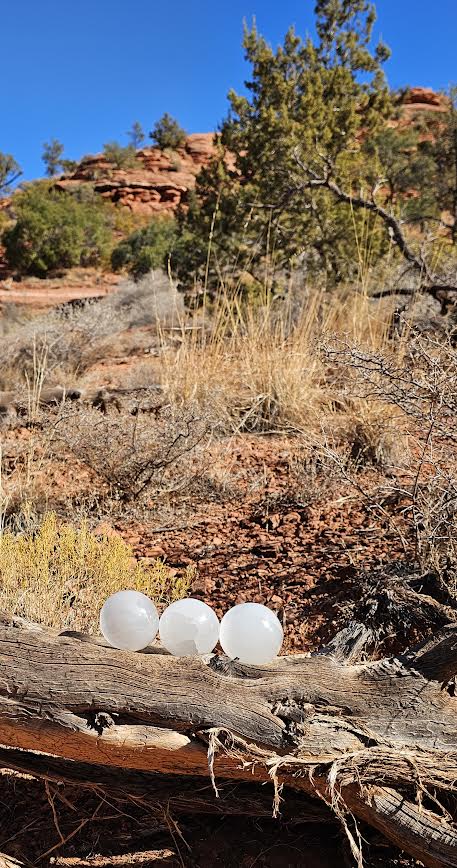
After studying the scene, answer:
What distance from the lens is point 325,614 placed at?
262cm

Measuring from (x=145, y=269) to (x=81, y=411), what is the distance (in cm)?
1334

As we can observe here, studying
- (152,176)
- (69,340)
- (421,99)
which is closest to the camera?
(69,340)

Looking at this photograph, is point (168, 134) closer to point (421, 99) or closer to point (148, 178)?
point (148, 178)


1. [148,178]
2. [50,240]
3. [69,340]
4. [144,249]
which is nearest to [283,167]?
[69,340]

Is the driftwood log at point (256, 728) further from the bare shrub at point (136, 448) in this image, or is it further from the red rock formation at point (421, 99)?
the red rock formation at point (421, 99)

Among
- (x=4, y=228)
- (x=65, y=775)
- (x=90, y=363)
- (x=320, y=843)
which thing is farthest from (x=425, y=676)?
(x=4, y=228)

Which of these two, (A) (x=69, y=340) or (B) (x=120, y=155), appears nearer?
(A) (x=69, y=340)

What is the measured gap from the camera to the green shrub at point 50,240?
818 inches

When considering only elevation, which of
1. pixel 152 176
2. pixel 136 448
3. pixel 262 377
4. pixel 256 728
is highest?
pixel 152 176

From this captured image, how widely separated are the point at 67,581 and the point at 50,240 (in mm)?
20129

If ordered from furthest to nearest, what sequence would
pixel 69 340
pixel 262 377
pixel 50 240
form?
pixel 50 240
pixel 69 340
pixel 262 377

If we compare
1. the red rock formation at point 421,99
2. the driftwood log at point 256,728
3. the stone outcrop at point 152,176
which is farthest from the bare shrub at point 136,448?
the red rock formation at point 421,99

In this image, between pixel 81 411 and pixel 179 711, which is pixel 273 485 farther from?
pixel 179 711

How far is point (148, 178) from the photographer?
31109 millimetres
